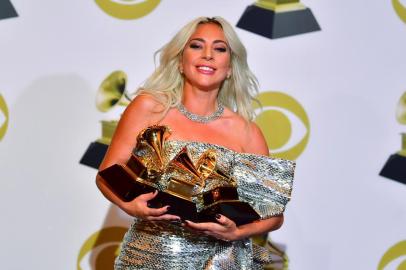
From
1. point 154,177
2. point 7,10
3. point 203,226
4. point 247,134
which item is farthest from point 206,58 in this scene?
point 7,10

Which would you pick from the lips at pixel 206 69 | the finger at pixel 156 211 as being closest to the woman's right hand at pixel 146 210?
the finger at pixel 156 211

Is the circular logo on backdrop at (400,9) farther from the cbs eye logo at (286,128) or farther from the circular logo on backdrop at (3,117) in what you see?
the circular logo on backdrop at (3,117)

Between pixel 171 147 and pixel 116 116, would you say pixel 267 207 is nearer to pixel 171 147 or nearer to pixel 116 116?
pixel 171 147

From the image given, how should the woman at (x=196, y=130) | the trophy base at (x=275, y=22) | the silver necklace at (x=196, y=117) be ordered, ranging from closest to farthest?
the woman at (x=196, y=130) < the silver necklace at (x=196, y=117) < the trophy base at (x=275, y=22)

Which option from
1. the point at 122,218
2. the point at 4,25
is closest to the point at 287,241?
the point at 122,218

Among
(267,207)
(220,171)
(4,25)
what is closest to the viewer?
(220,171)

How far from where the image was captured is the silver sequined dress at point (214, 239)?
6.82 feet

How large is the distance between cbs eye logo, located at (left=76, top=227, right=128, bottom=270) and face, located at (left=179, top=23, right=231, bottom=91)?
74 centimetres

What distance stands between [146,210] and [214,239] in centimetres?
29

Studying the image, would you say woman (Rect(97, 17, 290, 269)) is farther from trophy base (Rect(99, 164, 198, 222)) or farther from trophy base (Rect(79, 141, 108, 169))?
trophy base (Rect(79, 141, 108, 169))

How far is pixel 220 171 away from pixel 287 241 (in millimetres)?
869

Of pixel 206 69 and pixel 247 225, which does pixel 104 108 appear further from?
pixel 247 225

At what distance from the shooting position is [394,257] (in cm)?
284

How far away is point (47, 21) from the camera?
2664 mm
